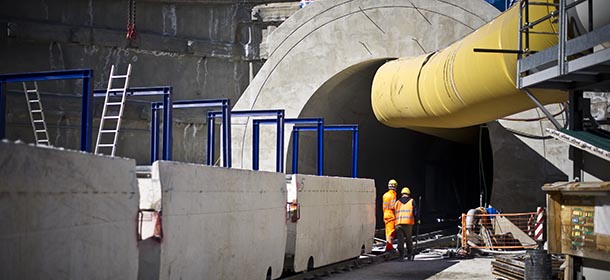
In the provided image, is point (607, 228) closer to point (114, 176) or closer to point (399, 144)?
point (114, 176)

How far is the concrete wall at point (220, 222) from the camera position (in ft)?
29.0

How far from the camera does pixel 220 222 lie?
1024 centimetres

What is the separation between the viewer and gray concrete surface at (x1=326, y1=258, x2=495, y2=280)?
589 inches

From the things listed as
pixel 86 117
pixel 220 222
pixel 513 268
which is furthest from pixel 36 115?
pixel 86 117

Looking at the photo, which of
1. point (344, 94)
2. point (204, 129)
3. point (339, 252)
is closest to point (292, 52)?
point (344, 94)

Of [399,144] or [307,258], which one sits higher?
[399,144]

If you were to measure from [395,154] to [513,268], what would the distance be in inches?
632

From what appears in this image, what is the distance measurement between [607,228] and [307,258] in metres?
6.40

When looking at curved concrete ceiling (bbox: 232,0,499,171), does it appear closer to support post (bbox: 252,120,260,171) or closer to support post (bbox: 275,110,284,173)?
support post (bbox: 252,120,260,171)

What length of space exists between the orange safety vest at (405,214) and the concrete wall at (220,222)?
559 cm

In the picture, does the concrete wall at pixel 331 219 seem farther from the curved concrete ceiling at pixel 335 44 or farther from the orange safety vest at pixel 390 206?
the curved concrete ceiling at pixel 335 44

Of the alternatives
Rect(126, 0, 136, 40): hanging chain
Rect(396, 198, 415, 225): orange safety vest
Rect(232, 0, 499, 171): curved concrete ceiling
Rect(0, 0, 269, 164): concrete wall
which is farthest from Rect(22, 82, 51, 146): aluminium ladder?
Rect(396, 198, 415, 225): orange safety vest

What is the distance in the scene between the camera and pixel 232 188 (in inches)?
420

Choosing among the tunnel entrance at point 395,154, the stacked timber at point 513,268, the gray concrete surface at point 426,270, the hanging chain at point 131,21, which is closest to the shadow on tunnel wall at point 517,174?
the tunnel entrance at point 395,154
